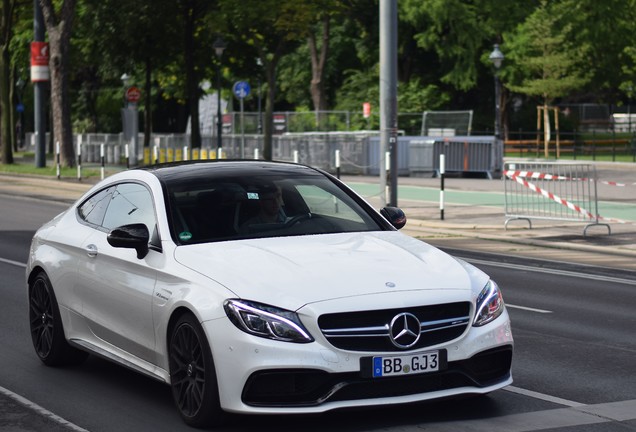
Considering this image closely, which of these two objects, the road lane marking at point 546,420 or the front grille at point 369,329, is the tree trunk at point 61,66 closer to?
the road lane marking at point 546,420

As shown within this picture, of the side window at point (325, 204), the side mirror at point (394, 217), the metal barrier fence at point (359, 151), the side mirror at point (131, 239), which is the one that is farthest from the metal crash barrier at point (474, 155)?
the side mirror at point (131, 239)

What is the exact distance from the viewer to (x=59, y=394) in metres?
8.41

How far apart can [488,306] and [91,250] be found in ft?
9.20

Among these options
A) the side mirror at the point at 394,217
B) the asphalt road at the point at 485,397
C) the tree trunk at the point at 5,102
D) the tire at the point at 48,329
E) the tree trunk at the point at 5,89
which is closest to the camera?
the asphalt road at the point at 485,397

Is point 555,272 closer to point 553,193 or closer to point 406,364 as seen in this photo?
point 553,193

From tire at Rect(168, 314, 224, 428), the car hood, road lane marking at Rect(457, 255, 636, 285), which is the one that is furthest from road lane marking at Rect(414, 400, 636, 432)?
road lane marking at Rect(457, 255, 636, 285)

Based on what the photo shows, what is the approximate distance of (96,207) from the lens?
918 centimetres

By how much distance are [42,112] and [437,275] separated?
1582 inches

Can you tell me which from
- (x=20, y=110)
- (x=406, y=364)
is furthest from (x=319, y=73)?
(x=406, y=364)

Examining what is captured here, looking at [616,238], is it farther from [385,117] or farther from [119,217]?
[119,217]

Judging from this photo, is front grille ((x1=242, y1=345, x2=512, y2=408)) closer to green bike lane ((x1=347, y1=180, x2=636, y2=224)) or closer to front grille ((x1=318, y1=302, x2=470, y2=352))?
front grille ((x1=318, y1=302, x2=470, y2=352))

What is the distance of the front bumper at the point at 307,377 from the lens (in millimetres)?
6703

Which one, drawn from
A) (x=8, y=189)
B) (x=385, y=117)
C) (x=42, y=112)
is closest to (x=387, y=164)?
(x=385, y=117)

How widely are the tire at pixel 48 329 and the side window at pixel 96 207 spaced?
54cm
